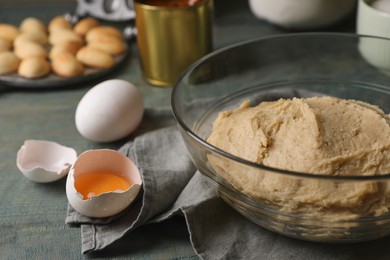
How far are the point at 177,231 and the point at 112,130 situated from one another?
0.29 metres

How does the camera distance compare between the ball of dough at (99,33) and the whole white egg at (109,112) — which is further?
the ball of dough at (99,33)

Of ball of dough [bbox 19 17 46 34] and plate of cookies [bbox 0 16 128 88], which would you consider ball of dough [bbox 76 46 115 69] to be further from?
ball of dough [bbox 19 17 46 34]

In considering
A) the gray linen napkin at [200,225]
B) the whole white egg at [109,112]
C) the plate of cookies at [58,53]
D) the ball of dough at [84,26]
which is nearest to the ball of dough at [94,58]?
the plate of cookies at [58,53]

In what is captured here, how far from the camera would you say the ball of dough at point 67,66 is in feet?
4.50

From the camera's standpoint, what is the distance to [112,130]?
112 cm

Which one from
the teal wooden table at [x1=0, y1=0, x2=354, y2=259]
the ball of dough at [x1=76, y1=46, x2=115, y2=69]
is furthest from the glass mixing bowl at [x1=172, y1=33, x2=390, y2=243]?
the ball of dough at [x1=76, y1=46, x2=115, y2=69]

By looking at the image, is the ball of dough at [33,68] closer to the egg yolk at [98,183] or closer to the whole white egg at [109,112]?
Answer: the whole white egg at [109,112]

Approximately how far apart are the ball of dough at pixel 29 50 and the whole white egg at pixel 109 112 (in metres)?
0.37

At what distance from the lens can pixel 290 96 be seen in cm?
118

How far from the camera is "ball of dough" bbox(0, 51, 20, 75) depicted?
137cm

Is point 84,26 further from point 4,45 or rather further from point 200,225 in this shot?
point 200,225

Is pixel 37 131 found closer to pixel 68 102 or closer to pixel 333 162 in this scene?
pixel 68 102

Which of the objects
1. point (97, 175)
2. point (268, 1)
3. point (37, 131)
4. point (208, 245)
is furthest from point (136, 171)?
point (268, 1)

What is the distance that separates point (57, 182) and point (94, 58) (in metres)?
0.46
